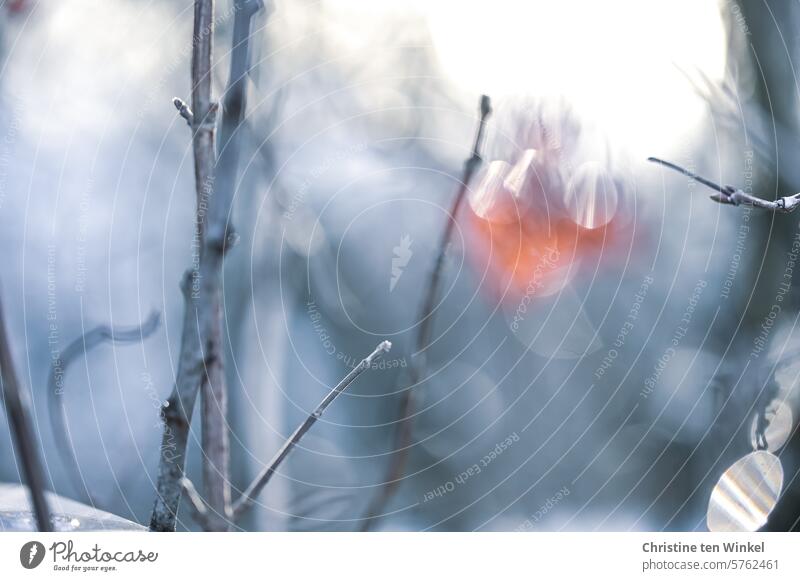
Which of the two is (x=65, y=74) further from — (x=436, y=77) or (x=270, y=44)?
(x=436, y=77)

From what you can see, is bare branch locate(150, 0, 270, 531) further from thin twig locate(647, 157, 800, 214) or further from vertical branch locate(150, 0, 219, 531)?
thin twig locate(647, 157, 800, 214)

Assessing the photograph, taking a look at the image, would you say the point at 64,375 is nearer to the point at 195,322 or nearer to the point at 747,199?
the point at 195,322

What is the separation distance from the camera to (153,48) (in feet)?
2.10

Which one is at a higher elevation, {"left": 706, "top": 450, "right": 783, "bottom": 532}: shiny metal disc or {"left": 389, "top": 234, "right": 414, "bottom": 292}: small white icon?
{"left": 389, "top": 234, "right": 414, "bottom": 292}: small white icon

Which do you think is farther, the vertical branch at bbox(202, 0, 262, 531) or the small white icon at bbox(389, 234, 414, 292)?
the small white icon at bbox(389, 234, 414, 292)

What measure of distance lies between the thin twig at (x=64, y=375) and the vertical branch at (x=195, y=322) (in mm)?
143

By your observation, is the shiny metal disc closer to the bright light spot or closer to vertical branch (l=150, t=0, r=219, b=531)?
the bright light spot

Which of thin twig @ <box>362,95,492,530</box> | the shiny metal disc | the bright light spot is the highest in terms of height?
the bright light spot

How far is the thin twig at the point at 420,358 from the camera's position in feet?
2.06

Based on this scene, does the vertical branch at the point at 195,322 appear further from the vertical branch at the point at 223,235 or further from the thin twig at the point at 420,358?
the thin twig at the point at 420,358

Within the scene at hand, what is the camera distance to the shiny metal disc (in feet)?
2.15

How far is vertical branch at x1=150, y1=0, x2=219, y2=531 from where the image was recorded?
0.44 metres

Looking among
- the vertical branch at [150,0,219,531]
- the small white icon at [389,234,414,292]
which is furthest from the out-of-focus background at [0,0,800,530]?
the vertical branch at [150,0,219,531]
